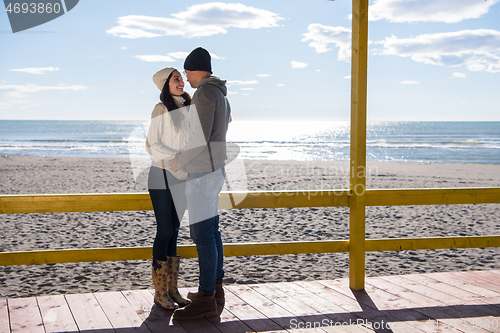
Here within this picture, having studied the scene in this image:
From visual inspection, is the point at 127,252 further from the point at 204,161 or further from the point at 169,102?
the point at 169,102

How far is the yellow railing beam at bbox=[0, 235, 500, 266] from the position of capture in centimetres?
264

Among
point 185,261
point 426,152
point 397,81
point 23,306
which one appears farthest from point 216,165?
point 397,81

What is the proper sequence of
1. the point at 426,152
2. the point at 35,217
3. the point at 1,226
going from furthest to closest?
the point at 426,152
the point at 35,217
the point at 1,226

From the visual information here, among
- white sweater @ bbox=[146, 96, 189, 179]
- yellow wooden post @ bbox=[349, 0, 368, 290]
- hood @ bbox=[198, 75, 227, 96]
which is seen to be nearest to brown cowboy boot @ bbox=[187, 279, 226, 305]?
white sweater @ bbox=[146, 96, 189, 179]

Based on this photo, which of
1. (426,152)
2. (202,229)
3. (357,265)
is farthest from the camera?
(426,152)

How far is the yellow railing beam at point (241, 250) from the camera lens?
2.64 m

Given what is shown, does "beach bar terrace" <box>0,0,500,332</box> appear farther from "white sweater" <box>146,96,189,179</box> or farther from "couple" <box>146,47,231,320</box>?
"white sweater" <box>146,96,189,179</box>

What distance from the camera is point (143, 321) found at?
96.1 inches

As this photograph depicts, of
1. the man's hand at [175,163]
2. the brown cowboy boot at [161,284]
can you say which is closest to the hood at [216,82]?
the man's hand at [175,163]

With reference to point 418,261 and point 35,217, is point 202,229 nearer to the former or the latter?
point 418,261

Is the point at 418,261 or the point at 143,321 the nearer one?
the point at 143,321

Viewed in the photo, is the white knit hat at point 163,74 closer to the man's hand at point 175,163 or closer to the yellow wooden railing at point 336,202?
the man's hand at point 175,163

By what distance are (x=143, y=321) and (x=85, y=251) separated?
65cm

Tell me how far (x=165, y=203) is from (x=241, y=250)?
73 cm
